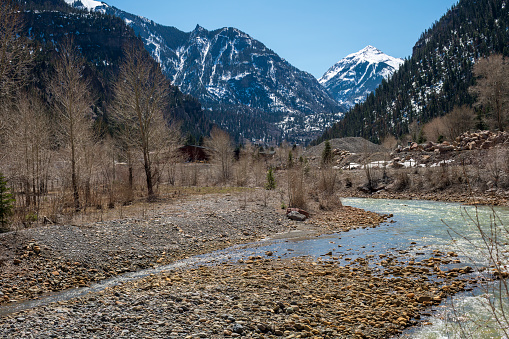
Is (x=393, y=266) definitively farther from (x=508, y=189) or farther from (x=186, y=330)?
(x=508, y=189)

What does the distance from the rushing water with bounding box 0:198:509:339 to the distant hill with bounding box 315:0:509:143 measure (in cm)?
11328

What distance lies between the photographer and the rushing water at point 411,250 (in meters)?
7.02

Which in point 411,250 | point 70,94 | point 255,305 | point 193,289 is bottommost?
point 411,250

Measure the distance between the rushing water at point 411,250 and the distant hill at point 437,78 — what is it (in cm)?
11328

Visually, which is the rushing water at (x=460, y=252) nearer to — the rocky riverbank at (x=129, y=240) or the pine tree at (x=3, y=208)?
→ the rocky riverbank at (x=129, y=240)

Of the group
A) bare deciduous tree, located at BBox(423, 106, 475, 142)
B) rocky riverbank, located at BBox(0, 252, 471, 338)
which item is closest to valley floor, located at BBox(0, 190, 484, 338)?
rocky riverbank, located at BBox(0, 252, 471, 338)

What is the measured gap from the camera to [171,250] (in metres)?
13.5

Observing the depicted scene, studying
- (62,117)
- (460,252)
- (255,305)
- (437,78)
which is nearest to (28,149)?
(62,117)

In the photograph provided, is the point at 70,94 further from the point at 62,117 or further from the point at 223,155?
the point at 223,155

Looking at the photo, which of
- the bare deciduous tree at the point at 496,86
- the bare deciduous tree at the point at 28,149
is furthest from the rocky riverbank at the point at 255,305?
the bare deciduous tree at the point at 496,86

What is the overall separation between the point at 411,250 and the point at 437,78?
15045cm

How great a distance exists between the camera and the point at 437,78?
142 meters

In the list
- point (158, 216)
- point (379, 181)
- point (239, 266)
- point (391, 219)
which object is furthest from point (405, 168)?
point (239, 266)

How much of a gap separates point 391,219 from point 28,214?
1918cm
